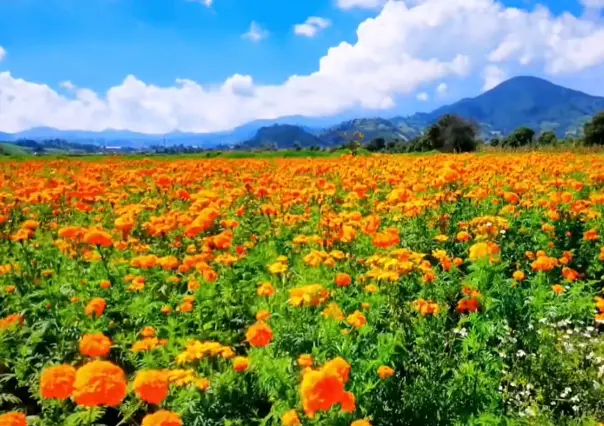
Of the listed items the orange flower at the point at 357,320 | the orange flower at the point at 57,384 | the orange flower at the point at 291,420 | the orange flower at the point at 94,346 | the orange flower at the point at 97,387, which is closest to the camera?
the orange flower at the point at 97,387

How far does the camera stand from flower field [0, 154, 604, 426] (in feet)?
10.4

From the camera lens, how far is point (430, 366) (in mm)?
3781

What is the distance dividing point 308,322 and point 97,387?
1.92 metres

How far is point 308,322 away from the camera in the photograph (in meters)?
4.11

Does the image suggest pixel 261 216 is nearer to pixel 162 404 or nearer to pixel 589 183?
pixel 162 404

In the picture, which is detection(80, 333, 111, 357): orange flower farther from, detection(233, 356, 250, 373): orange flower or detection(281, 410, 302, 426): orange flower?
detection(281, 410, 302, 426): orange flower

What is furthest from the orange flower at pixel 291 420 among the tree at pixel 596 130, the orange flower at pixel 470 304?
the tree at pixel 596 130

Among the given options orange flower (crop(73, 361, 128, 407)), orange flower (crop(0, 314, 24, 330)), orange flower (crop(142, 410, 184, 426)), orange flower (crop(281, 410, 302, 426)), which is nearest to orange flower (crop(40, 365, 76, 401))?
orange flower (crop(73, 361, 128, 407))

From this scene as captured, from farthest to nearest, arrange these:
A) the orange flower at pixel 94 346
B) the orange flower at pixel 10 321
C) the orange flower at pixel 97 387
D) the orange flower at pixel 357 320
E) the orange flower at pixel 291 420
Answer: the orange flower at pixel 10 321 → the orange flower at pixel 357 320 → the orange flower at pixel 94 346 → the orange flower at pixel 291 420 → the orange flower at pixel 97 387

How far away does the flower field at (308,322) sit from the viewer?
10.4ft

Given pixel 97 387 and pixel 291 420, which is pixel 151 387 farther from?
pixel 291 420

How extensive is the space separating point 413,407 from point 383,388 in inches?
8.1

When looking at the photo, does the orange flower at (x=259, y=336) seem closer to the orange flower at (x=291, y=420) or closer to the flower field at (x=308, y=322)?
the flower field at (x=308, y=322)

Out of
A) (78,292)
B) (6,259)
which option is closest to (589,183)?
→ (78,292)
